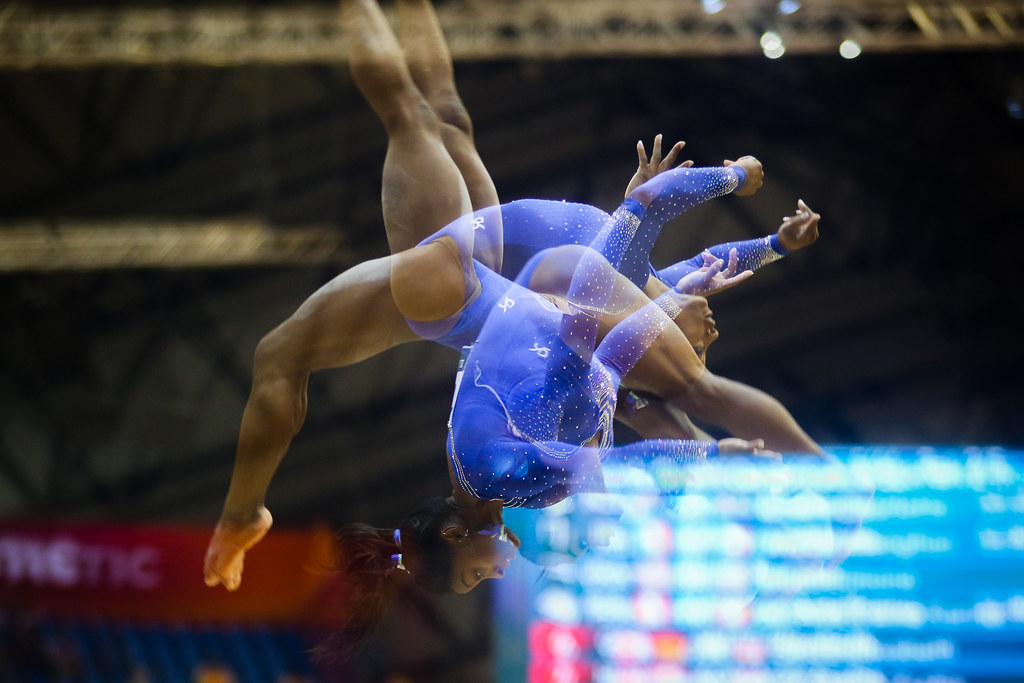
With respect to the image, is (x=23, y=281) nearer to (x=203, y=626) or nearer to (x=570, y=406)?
(x=203, y=626)

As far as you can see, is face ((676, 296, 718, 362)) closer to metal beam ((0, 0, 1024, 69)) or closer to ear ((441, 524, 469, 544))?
ear ((441, 524, 469, 544))

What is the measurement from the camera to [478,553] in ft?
4.80

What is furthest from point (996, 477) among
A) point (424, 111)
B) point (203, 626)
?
point (203, 626)

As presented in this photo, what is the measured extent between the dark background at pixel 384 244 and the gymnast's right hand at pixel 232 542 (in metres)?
0.26

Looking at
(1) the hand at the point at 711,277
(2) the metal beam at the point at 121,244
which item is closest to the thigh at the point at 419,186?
(1) the hand at the point at 711,277

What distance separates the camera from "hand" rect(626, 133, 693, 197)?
4.69 ft

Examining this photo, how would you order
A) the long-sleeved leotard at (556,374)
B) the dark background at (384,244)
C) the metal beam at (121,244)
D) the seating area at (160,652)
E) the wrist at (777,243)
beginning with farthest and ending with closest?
1. the seating area at (160,652)
2. the metal beam at (121,244)
3. the dark background at (384,244)
4. the wrist at (777,243)
5. the long-sleeved leotard at (556,374)

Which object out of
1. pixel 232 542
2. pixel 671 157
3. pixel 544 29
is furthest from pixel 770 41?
pixel 232 542

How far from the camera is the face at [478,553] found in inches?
57.2

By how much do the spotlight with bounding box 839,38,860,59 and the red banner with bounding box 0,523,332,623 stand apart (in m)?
2.43

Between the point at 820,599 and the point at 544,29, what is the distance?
1851mm

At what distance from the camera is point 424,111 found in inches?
58.6

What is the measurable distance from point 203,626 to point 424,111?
111 inches

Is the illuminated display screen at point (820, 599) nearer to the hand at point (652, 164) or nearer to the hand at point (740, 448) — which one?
the hand at point (740, 448)
